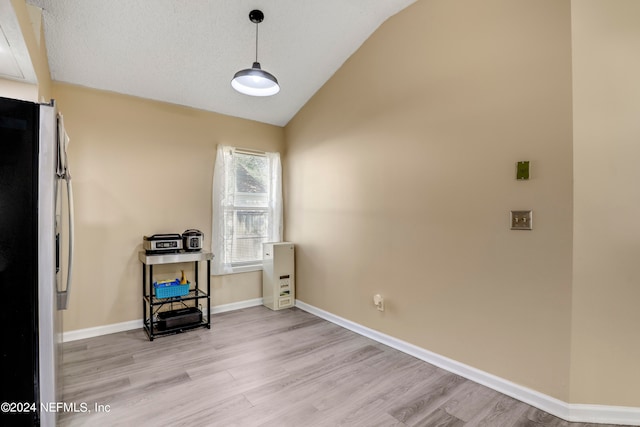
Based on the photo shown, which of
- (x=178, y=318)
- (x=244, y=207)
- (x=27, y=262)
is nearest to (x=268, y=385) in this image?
(x=178, y=318)

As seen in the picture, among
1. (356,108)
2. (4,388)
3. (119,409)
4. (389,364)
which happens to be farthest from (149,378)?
(356,108)

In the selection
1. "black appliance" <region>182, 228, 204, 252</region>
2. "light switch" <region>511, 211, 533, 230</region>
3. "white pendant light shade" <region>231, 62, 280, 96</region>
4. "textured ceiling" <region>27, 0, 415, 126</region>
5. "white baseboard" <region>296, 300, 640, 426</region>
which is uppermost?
"textured ceiling" <region>27, 0, 415, 126</region>

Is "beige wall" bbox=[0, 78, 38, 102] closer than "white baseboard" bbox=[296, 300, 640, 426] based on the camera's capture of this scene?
No

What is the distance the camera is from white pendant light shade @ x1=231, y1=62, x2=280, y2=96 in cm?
225

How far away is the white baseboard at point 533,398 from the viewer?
183cm

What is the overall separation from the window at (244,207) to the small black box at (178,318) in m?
0.57

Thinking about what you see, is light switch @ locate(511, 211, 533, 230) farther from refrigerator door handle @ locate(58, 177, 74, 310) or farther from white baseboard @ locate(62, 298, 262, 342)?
white baseboard @ locate(62, 298, 262, 342)

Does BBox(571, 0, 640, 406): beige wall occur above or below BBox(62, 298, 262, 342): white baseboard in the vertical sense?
above

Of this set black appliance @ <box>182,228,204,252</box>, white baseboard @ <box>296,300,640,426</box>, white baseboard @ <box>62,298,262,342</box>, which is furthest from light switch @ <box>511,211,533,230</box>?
white baseboard @ <box>62,298,262,342</box>

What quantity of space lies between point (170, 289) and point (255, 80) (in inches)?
87.8

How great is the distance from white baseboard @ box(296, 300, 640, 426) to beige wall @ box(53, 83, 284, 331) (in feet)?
8.05

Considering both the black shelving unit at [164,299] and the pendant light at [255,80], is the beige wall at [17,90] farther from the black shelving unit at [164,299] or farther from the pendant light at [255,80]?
the black shelving unit at [164,299]

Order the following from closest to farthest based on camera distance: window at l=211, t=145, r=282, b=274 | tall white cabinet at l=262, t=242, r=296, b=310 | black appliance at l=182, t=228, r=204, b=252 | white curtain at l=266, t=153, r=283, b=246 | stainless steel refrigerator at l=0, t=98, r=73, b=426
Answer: stainless steel refrigerator at l=0, t=98, r=73, b=426, black appliance at l=182, t=228, r=204, b=252, window at l=211, t=145, r=282, b=274, tall white cabinet at l=262, t=242, r=296, b=310, white curtain at l=266, t=153, r=283, b=246

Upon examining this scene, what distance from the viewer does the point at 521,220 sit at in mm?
2059
